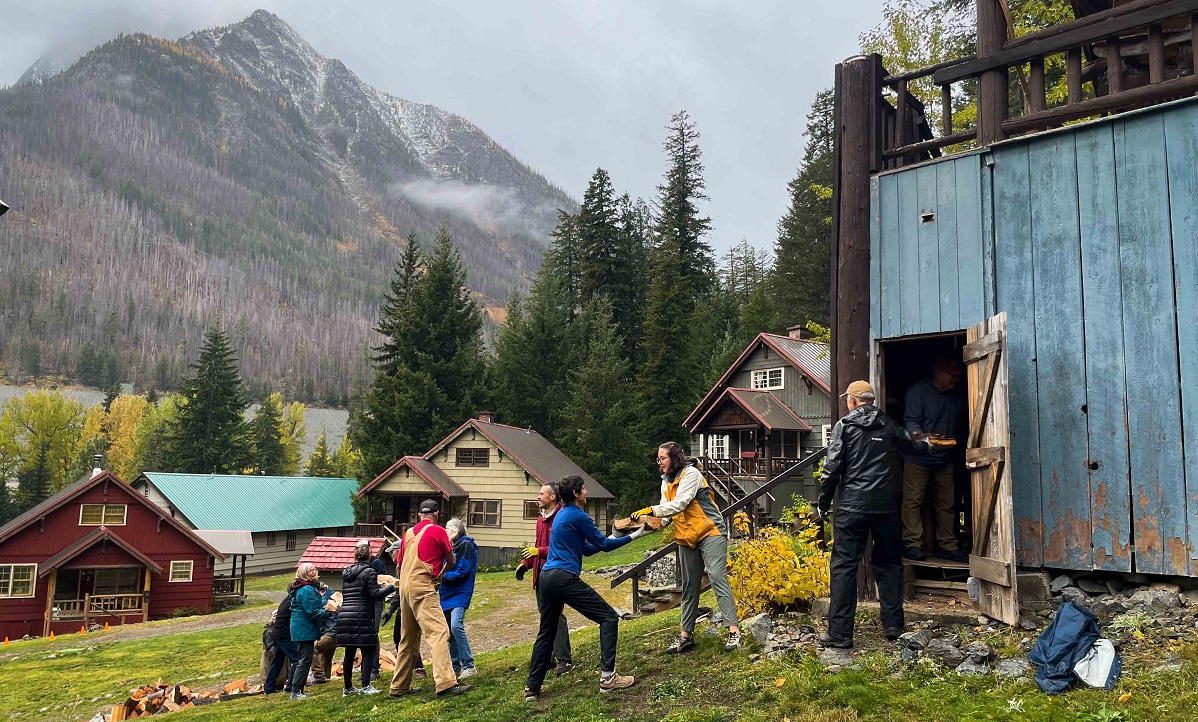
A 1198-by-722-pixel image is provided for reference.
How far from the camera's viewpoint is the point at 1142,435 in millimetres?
6613

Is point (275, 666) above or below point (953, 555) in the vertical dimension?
below

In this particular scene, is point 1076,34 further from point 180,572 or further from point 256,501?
point 256,501

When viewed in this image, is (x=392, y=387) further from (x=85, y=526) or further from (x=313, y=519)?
(x=85, y=526)

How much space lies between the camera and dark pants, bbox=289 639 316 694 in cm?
970

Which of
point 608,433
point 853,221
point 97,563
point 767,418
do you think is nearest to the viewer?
point 853,221

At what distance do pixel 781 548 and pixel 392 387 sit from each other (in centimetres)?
4000

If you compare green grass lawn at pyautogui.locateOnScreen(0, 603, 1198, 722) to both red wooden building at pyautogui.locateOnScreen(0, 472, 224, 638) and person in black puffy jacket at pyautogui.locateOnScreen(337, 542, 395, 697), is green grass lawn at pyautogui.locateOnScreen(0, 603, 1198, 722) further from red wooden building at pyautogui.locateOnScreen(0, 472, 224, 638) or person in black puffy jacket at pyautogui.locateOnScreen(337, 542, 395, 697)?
red wooden building at pyautogui.locateOnScreen(0, 472, 224, 638)

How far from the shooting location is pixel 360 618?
9109mm

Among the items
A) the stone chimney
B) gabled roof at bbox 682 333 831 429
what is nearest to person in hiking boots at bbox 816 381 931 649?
gabled roof at bbox 682 333 831 429

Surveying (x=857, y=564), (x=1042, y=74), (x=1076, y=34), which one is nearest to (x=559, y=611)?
(x=857, y=564)

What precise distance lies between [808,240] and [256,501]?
110 feet

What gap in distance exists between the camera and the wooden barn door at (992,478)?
645cm

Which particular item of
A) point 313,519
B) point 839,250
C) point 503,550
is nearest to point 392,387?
point 313,519

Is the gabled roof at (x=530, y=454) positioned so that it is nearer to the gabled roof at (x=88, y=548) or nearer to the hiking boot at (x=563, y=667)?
the gabled roof at (x=88, y=548)
